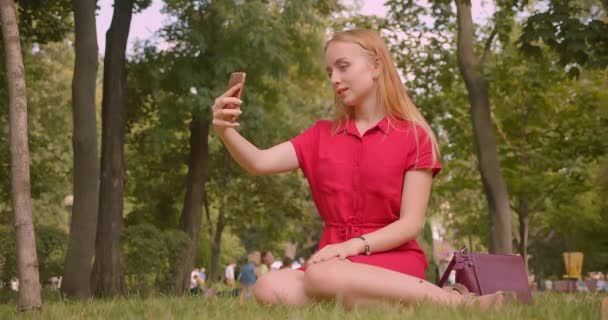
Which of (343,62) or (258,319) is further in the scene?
(343,62)

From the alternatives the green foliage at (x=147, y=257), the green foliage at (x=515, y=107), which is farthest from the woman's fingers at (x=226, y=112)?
the green foliage at (x=515, y=107)

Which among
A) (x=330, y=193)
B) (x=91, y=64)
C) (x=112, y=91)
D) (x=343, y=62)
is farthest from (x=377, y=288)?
(x=112, y=91)

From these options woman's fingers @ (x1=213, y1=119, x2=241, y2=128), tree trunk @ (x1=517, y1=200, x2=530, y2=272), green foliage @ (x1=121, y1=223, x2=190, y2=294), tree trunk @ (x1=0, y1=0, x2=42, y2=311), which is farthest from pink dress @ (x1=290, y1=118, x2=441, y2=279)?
tree trunk @ (x1=517, y1=200, x2=530, y2=272)

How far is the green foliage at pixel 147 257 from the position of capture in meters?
17.9

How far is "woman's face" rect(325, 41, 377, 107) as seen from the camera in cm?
512

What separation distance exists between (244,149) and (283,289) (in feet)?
2.69

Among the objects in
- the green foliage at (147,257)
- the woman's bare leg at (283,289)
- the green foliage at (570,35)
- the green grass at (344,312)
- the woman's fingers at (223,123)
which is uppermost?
the green foliage at (570,35)

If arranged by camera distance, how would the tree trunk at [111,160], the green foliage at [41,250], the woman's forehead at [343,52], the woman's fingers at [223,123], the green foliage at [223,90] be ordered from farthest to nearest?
the green foliage at [223,90] < the tree trunk at [111,160] < the green foliage at [41,250] < the woman's forehead at [343,52] < the woman's fingers at [223,123]

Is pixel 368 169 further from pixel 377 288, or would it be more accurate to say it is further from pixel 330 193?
pixel 377 288

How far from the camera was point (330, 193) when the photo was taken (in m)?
5.05

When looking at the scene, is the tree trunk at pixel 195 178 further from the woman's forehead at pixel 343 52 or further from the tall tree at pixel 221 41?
the woman's forehead at pixel 343 52

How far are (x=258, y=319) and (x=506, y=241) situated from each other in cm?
1374

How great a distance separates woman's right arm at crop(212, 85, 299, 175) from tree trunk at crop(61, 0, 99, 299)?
8.60m

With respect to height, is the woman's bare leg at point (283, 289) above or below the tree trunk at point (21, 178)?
below
